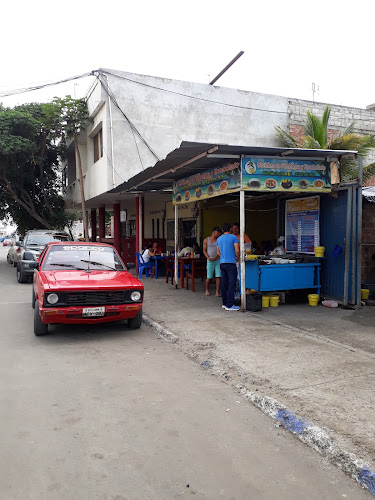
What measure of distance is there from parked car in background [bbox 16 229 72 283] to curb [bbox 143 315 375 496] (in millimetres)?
11165

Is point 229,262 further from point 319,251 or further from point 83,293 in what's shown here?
point 83,293

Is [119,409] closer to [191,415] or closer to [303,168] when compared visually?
[191,415]

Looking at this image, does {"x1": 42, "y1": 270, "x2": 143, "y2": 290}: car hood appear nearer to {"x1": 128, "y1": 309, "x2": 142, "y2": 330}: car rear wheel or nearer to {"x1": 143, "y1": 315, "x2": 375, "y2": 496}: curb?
{"x1": 128, "y1": 309, "x2": 142, "y2": 330}: car rear wheel

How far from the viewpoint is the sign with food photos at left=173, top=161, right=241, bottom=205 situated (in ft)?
27.3

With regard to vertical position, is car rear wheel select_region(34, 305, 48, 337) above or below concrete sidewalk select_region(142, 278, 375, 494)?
above

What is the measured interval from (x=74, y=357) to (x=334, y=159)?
648 cm

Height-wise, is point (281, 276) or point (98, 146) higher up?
point (98, 146)

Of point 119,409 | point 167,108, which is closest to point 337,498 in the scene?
point 119,409

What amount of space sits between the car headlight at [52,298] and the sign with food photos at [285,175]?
4.09 metres

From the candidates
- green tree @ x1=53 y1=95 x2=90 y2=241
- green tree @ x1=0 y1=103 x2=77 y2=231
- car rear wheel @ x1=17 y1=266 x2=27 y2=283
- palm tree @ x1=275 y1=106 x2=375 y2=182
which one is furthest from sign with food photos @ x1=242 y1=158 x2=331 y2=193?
green tree @ x1=0 y1=103 x2=77 y2=231

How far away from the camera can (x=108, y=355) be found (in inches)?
229

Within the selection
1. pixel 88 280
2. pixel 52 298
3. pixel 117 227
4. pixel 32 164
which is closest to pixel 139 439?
pixel 52 298

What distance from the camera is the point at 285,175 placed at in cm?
837

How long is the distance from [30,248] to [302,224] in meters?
10.1
